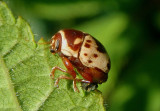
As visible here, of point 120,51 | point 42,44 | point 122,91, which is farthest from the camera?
point 120,51

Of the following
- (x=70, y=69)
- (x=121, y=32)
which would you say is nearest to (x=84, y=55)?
(x=70, y=69)

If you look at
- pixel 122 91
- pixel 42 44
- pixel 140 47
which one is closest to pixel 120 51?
pixel 140 47

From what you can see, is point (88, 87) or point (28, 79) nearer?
point (28, 79)

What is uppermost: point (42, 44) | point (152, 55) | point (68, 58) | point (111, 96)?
point (42, 44)

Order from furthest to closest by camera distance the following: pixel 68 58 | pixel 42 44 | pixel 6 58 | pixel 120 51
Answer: pixel 120 51
pixel 68 58
pixel 42 44
pixel 6 58

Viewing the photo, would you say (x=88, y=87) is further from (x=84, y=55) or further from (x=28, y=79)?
(x=28, y=79)

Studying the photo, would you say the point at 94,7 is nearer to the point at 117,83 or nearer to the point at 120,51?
the point at 120,51
